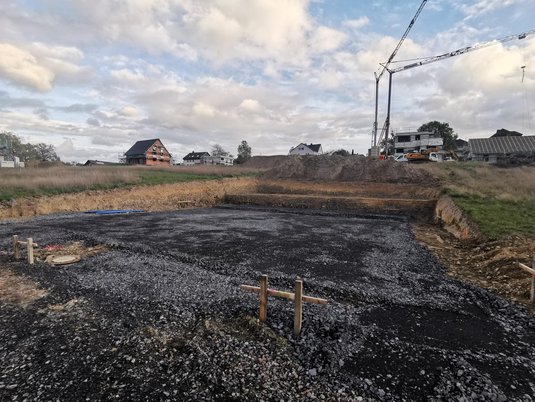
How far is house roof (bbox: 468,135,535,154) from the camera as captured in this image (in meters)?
41.8

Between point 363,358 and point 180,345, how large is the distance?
2961mm

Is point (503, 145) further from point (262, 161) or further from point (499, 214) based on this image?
point (499, 214)

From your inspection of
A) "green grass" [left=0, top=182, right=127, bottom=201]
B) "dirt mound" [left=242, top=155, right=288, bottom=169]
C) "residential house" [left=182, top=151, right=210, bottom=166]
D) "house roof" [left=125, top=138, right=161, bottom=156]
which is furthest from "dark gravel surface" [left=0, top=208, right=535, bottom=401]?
"residential house" [left=182, top=151, right=210, bottom=166]

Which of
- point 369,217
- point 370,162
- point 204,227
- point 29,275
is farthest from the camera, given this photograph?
point 370,162

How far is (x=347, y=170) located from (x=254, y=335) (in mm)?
29339

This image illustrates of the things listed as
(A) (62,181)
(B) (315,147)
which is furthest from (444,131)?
(A) (62,181)

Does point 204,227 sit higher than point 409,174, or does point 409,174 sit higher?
point 409,174

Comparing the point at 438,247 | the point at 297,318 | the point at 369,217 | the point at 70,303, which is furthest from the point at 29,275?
the point at 369,217

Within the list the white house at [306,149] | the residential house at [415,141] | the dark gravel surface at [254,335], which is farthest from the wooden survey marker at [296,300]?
the white house at [306,149]

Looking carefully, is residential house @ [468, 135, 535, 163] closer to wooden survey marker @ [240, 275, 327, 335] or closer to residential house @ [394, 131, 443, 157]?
residential house @ [394, 131, 443, 157]

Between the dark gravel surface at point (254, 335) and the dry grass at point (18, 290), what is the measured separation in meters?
0.24

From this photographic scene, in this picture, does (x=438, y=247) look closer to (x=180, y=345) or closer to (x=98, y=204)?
(x=180, y=345)

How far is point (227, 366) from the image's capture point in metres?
4.59

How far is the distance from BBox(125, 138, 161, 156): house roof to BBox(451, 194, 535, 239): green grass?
59.4 metres
